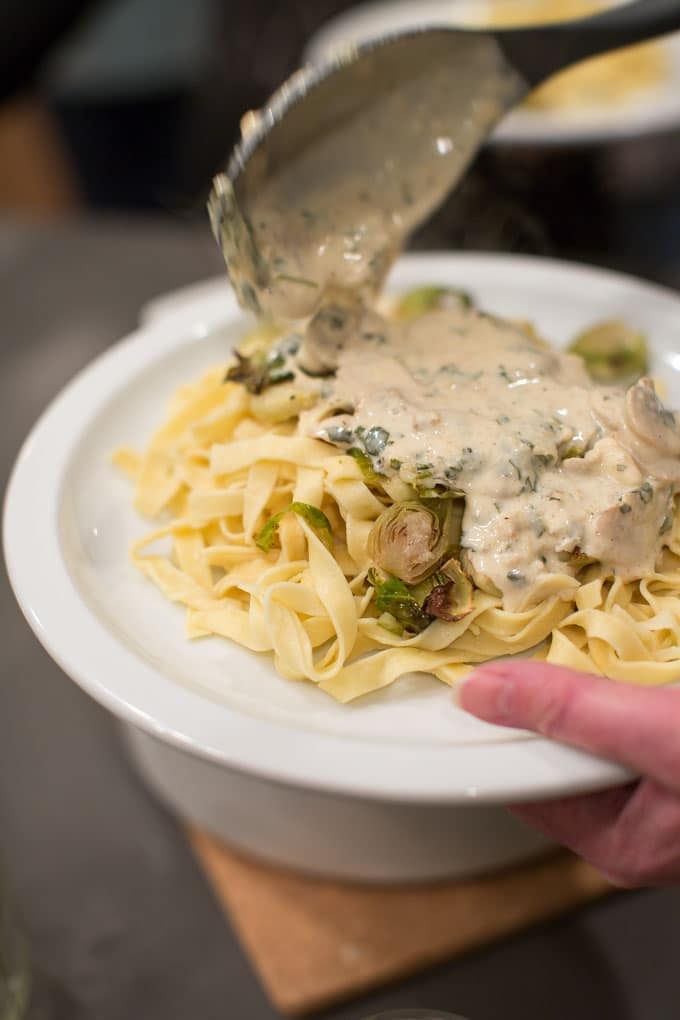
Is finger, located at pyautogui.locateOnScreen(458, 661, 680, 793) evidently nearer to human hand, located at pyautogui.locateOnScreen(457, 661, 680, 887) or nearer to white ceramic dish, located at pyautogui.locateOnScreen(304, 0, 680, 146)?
human hand, located at pyautogui.locateOnScreen(457, 661, 680, 887)

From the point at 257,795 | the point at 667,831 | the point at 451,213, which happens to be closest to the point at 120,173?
the point at 451,213

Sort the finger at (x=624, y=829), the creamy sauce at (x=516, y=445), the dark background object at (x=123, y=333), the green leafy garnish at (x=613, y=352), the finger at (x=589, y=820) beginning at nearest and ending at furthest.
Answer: the finger at (x=624, y=829) < the finger at (x=589, y=820) < the creamy sauce at (x=516, y=445) < the dark background object at (x=123, y=333) < the green leafy garnish at (x=613, y=352)

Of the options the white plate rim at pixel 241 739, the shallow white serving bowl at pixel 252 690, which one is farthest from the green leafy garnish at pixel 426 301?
the white plate rim at pixel 241 739

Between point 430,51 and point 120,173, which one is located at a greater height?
point 430,51

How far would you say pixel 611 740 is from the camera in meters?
1.30

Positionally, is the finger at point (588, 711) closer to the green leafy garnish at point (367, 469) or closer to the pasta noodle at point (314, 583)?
the pasta noodle at point (314, 583)

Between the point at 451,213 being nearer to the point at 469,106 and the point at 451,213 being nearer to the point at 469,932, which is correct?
the point at 469,106

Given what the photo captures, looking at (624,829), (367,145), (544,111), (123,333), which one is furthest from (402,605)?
(544,111)

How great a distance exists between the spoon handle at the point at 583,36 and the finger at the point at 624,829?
60.1 inches

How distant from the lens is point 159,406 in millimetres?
2277

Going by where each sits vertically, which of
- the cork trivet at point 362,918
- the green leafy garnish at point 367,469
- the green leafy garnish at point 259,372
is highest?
the green leafy garnish at point 259,372

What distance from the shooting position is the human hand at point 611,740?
1286 millimetres

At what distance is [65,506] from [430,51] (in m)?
1.24

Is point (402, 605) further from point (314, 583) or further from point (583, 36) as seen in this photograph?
point (583, 36)
